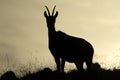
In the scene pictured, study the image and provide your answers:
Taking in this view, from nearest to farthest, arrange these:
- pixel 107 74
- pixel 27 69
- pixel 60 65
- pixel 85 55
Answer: pixel 107 74, pixel 27 69, pixel 60 65, pixel 85 55

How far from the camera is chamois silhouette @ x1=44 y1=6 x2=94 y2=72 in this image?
17703 millimetres

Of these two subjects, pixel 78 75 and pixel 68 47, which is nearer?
pixel 78 75

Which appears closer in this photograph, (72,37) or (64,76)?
(64,76)

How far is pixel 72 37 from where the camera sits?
60.6 feet

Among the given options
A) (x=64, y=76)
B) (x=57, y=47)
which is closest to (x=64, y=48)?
(x=57, y=47)

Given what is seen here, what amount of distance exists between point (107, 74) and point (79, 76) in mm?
1110

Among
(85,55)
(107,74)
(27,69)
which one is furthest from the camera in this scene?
(85,55)

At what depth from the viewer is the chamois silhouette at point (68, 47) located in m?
17.7

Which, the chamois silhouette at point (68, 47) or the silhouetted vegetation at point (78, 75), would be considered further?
the chamois silhouette at point (68, 47)

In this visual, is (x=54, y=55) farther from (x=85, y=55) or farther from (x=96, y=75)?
(x=96, y=75)

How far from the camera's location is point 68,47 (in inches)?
713

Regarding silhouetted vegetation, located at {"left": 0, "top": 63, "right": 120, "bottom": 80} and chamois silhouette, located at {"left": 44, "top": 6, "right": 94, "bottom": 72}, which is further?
chamois silhouette, located at {"left": 44, "top": 6, "right": 94, "bottom": 72}

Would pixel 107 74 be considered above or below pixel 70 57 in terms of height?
above

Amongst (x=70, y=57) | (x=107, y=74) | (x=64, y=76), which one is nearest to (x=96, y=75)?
(x=107, y=74)
